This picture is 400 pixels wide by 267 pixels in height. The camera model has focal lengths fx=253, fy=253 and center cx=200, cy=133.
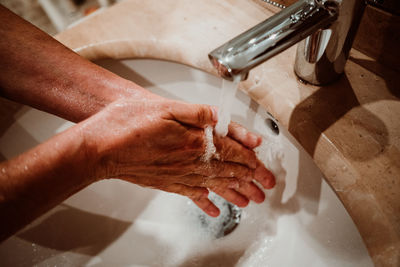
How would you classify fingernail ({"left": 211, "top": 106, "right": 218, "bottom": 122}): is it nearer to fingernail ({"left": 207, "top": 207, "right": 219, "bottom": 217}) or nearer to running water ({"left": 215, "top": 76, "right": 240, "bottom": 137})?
running water ({"left": 215, "top": 76, "right": 240, "bottom": 137})

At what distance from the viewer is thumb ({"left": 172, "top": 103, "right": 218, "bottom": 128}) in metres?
0.35

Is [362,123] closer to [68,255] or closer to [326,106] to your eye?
[326,106]

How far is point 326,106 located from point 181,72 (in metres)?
0.27

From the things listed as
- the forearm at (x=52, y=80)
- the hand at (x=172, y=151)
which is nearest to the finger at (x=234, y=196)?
the hand at (x=172, y=151)

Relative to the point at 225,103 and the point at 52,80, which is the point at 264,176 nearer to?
the point at 225,103

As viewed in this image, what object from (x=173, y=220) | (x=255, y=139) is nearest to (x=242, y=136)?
(x=255, y=139)

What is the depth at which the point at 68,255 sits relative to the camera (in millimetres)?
462

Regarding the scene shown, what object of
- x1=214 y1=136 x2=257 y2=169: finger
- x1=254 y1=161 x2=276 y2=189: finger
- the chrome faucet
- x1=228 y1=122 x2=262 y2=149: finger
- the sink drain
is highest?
the chrome faucet

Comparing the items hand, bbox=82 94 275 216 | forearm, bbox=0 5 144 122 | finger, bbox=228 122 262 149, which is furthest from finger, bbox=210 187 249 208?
forearm, bbox=0 5 144 122

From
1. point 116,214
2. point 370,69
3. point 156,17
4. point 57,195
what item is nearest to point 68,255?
point 116,214

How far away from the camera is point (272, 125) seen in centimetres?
41

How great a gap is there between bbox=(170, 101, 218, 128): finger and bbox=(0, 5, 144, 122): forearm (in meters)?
A: 0.09

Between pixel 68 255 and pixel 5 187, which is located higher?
pixel 5 187

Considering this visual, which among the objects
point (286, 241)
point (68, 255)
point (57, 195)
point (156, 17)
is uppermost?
point (156, 17)
